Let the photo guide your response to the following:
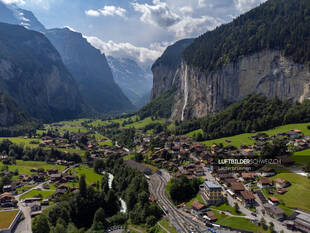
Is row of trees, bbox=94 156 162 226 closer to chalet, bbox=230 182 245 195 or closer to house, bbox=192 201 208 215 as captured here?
house, bbox=192 201 208 215

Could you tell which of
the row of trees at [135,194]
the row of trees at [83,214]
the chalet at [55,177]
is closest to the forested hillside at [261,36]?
the row of trees at [135,194]

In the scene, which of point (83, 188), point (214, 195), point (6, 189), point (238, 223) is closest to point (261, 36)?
point (214, 195)

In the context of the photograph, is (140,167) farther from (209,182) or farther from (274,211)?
(274,211)

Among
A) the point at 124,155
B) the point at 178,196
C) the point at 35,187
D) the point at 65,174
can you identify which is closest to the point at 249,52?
the point at 124,155

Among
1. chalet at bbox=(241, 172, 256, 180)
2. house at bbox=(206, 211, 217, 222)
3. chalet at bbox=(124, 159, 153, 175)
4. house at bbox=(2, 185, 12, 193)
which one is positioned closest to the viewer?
house at bbox=(206, 211, 217, 222)

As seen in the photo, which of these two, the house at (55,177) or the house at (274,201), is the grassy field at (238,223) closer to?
the house at (274,201)

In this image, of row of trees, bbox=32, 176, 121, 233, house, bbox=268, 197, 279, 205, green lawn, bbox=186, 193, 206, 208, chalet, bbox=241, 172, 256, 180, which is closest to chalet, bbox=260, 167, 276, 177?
chalet, bbox=241, 172, 256, 180

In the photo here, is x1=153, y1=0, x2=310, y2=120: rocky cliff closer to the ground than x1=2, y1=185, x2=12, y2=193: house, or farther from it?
farther from it
